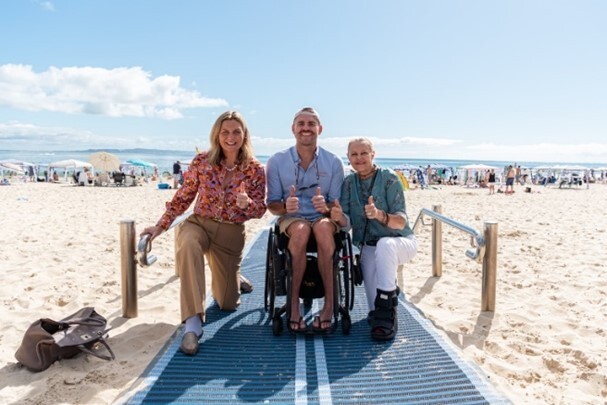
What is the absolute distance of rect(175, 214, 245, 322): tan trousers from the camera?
281cm

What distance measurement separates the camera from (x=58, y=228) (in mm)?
7574

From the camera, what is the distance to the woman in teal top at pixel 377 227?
112 inches

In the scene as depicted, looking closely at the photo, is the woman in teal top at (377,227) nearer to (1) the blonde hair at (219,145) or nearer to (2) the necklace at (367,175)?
(2) the necklace at (367,175)

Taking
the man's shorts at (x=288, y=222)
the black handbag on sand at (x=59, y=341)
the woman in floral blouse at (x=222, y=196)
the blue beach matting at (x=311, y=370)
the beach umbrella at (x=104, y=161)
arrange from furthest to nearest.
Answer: the beach umbrella at (x=104, y=161)
the woman in floral blouse at (x=222, y=196)
the man's shorts at (x=288, y=222)
the black handbag on sand at (x=59, y=341)
the blue beach matting at (x=311, y=370)

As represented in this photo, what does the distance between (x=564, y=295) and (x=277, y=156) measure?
299cm

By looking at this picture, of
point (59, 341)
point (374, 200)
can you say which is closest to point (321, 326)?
point (374, 200)

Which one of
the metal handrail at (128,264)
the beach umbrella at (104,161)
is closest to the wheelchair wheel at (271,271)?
the metal handrail at (128,264)

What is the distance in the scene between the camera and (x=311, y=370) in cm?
241

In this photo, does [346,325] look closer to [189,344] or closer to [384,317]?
[384,317]

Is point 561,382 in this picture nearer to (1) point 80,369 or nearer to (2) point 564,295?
(2) point 564,295

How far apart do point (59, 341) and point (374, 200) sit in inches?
86.4

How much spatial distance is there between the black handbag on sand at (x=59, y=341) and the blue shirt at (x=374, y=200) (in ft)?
6.00

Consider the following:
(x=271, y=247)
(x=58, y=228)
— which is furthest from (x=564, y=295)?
(x=58, y=228)

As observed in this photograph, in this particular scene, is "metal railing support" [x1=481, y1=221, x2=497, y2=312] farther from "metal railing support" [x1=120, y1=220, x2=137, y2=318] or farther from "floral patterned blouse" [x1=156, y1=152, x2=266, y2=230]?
"metal railing support" [x1=120, y1=220, x2=137, y2=318]
